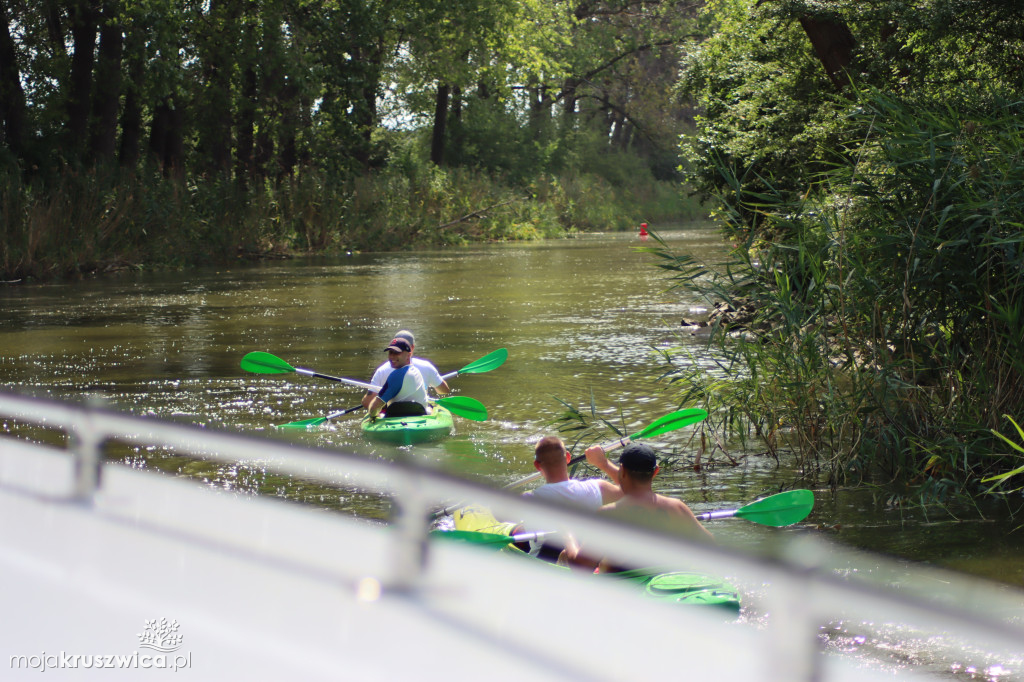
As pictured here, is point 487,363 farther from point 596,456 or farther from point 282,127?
point 282,127

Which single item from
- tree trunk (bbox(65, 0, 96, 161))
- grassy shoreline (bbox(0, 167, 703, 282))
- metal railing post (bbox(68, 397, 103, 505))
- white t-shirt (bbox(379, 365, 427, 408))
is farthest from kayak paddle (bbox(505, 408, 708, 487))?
tree trunk (bbox(65, 0, 96, 161))

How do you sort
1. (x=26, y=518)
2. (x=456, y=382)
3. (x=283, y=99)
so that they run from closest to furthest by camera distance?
1. (x=26, y=518)
2. (x=456, y=382)
3. (x=283, y=99)

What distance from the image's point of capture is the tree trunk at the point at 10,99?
2295cm

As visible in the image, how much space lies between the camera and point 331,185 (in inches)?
1270

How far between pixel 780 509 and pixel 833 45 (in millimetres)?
8561

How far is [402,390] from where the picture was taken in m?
9.34

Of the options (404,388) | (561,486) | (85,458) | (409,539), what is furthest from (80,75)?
(409,539)

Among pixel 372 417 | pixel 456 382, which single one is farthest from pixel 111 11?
pixel 372 417

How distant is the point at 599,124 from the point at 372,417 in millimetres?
50915

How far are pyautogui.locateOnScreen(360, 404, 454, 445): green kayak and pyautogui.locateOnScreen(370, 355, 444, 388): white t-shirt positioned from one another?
1.38 feet

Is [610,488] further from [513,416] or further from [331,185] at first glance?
[331,185]

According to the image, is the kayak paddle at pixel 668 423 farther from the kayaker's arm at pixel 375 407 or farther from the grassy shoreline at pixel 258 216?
the grassy shoreline at pixel 258 216

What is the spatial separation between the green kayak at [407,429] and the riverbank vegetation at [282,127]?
14423 millimetres

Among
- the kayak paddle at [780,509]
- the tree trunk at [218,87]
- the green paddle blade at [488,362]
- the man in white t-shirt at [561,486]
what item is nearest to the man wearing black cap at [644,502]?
the man in white t-shirt at [561,486]
